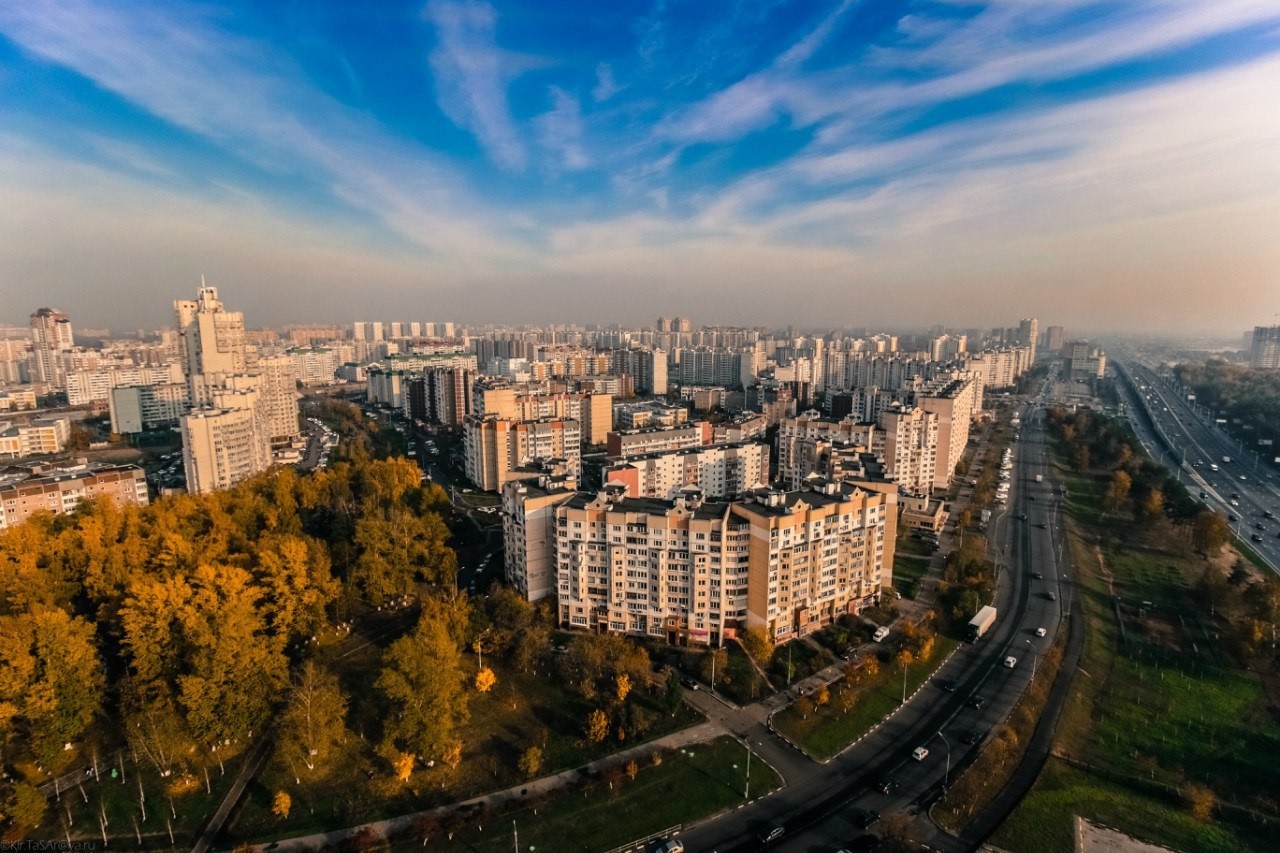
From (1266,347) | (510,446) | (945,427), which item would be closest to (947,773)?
(945,427)

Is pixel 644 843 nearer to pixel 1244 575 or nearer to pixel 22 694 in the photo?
pixel 22 694

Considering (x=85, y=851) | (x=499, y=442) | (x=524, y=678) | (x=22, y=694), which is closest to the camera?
(x=85, y=851)

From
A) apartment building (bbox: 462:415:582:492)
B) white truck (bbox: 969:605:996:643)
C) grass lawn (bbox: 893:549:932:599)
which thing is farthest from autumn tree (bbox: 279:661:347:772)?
apartment building (bbox: 462:415:582:492)

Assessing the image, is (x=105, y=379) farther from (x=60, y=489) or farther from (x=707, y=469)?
(x=707, y=469)

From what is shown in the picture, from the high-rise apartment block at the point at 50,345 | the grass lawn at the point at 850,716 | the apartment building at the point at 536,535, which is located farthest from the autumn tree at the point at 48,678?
the high-rise apartment block at the point at 50,345

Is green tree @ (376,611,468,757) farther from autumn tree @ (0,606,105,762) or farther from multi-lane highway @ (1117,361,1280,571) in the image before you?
multi-lane highway @ (1117,361,1280,571)

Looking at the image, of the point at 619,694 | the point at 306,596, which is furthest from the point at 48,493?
the point at 619,694
